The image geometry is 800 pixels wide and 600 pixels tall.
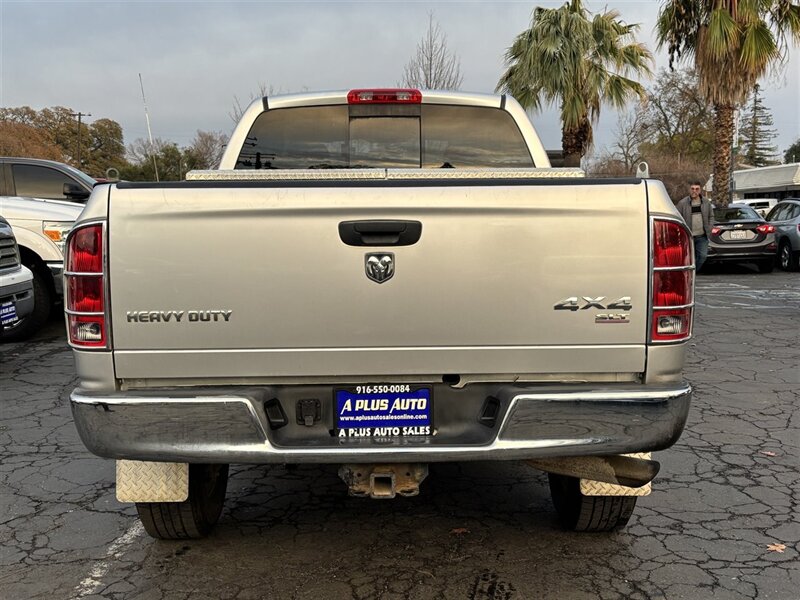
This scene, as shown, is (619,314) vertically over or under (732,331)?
over

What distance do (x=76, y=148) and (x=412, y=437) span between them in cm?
7236

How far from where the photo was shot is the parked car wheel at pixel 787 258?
51.1 feet

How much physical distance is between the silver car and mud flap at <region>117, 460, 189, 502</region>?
50.7 ft

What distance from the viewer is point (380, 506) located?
3.86 metres

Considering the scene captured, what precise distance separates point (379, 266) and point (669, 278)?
40.6 inches

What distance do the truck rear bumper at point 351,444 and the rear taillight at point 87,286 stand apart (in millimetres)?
228

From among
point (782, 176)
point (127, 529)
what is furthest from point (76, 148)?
point (127, 529)

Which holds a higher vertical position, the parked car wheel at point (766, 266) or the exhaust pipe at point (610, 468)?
the exhaust pipe at point (610, 468)

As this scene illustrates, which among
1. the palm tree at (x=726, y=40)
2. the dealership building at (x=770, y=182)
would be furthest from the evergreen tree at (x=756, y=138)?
the palm tree at (x=726, y=40)

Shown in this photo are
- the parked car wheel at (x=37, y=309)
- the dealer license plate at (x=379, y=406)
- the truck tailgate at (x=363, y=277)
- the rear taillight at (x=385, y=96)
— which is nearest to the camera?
the truck tailgate at (x=363, y=277)

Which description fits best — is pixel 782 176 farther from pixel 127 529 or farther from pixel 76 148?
pixel 76 148

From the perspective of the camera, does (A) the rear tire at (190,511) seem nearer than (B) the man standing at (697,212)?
Yes

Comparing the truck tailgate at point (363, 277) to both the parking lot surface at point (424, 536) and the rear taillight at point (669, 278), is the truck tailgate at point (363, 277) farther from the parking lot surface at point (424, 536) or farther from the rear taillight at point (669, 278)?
the parking lot surface at point (424, 536)

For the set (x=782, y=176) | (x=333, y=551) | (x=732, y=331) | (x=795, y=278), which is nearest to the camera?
(x=333, y=551)
